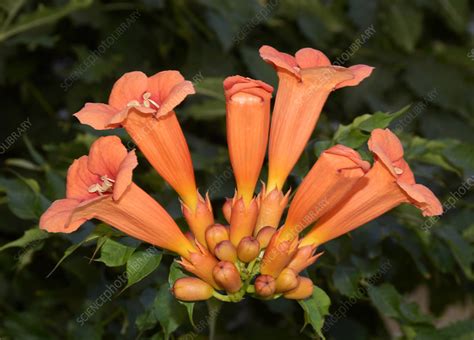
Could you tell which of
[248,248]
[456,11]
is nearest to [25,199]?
[248,248]

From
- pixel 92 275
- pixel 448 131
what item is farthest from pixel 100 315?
pixel 448 131

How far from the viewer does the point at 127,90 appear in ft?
8.27

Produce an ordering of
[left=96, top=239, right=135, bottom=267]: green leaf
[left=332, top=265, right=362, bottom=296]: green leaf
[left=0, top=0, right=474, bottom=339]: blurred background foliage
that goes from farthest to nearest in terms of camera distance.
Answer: [left=0, top=0, right=474, bottom=339]: blurred background foliage → [left=332, top=265, right=362, bottom=296]: green leaf → [left=96, top=239, right=135, bottom=267]: green leaf

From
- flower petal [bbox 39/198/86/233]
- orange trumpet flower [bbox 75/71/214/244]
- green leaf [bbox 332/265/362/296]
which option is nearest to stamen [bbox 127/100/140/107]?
orange trumpet flower [bbox 75/71/214/244]

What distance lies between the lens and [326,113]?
5457 millimetres

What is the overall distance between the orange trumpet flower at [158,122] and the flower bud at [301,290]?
306mm

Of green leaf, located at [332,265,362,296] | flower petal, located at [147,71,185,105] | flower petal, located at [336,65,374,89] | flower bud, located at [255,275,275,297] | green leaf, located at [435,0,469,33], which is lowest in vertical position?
green leaf, located at [435,0,469,33]

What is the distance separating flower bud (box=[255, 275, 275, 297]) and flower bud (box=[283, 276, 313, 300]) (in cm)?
8

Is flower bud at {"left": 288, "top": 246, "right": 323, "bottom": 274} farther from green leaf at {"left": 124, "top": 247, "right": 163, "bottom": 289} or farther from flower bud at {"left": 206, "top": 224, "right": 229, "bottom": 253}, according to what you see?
green leaf at {"left": 124, "top": 247, "right": 163, "bottom": 289}

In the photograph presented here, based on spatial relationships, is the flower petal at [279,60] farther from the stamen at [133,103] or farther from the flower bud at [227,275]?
the flower bud at [227,275]

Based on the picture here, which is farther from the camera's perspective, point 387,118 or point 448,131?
point 448,131

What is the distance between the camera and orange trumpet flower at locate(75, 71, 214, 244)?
2385mm

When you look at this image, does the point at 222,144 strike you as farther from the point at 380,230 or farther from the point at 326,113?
the point at 380,230

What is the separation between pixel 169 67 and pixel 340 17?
126 cm
